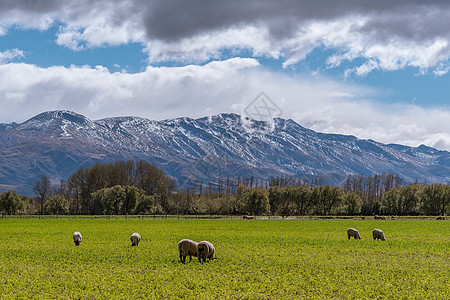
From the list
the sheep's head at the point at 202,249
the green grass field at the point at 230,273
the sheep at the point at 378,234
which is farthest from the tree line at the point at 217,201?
the sheep's head at the point at 202,249

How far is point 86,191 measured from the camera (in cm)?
13612

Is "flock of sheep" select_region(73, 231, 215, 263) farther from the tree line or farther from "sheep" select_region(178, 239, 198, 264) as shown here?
the tree line

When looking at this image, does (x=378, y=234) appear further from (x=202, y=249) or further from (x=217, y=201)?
(x=217, y=201)

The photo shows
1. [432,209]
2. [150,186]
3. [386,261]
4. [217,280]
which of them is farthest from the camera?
[150,186]

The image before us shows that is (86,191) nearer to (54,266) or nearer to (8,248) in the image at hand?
(8,248)

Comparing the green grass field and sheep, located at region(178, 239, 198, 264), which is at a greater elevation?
sheep, located at region(178, 239, 198, 264)

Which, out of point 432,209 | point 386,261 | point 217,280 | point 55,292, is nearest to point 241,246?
point 386,261

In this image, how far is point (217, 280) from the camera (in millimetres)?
20562

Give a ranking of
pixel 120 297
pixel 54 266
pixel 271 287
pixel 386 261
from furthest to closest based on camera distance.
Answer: pixel 386 261
pixel 54 266
pixel 271 287
pixel 120 297

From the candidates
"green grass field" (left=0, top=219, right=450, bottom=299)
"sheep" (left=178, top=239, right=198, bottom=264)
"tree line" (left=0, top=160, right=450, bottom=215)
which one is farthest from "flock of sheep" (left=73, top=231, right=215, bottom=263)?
"tree line" (left=0, top=160, right=450, bottom=215)

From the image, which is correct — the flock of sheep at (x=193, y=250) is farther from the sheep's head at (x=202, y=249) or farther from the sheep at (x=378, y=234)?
the sheep at (x=378, y=234)

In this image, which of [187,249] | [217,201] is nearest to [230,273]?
[187,249]

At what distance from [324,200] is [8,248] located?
118 metres

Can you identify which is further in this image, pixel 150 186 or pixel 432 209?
pixel 150 186
